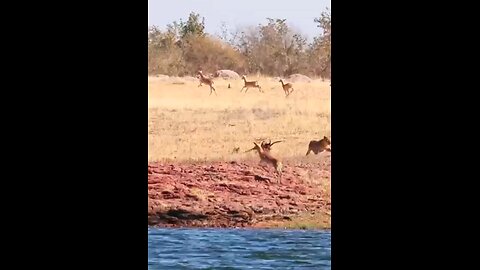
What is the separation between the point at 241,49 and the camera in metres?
10.6

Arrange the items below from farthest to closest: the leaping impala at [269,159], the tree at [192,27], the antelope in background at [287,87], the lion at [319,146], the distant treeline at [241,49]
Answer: the tree at [192,27], the distant treeline at [241,49], the antelope in background at [287,87], the leaping impala at [269,159], the lion at [319,146]

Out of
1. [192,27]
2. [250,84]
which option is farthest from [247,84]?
[192,27]

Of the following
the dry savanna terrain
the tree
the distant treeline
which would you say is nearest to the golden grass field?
the dry savanna terrain

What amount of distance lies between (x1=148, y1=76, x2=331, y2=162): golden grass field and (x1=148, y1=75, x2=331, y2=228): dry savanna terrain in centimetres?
1

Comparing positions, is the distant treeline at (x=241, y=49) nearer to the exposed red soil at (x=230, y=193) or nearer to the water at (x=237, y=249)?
the exposed red soil at (x=230, y=193)

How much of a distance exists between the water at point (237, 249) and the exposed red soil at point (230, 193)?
0.30 metres

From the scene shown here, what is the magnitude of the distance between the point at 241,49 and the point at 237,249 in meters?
3.11

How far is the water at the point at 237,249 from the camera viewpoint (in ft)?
25.5

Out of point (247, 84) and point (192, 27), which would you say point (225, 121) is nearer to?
point (247, 84)

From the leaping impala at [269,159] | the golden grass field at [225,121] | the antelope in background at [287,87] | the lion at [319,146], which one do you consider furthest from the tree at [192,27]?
the lion at [319,146]

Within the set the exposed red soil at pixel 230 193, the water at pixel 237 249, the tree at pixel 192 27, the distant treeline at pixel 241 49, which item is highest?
the tree at pixel 192 27

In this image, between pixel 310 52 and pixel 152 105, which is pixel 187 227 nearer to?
pixel 152 105

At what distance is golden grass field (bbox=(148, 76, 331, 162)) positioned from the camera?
33.3 feet
